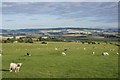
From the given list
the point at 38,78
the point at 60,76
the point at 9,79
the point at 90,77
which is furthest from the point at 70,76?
the point at 9,79

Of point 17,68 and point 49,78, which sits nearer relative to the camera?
point 49,78

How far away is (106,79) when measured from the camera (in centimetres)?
1905

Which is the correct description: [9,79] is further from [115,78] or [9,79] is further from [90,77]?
[115,78]

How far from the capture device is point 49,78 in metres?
19.2

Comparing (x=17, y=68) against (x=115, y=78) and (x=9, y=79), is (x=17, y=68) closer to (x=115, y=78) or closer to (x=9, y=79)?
(x=9, y=79)

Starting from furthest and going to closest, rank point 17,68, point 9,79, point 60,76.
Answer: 1. point 17,68
2. point 60,76
3. point 9,79

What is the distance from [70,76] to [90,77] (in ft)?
8.10

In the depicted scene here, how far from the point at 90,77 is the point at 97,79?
1065 millimetres

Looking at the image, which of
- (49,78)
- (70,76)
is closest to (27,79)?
(49,78)

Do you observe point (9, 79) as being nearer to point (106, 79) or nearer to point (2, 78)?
point (2, 78)

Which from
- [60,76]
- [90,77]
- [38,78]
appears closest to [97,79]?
[90,77]

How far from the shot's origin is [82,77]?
1977cm

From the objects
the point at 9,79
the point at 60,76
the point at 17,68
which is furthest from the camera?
the point at 17,68

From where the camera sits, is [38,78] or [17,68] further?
[17,68]
